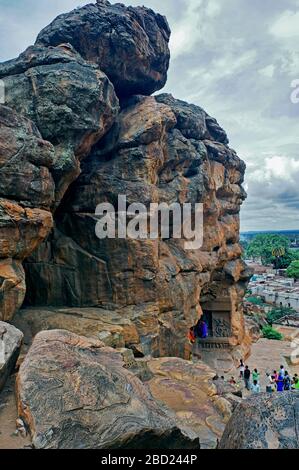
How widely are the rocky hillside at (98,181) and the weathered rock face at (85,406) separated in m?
1.64

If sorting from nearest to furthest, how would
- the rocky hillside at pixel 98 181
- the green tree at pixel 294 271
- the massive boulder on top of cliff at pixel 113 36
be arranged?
1. the rocky hillside at pixel 98 181
2. the massive boulder on top of cliff at pixel 113 36
3. the green tree at pixel 294 271

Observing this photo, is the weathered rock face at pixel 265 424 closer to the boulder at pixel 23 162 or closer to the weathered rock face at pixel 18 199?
the weathered rock face at pixel 18 199

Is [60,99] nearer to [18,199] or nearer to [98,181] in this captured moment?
[98,181]

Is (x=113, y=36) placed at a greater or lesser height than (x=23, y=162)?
greater

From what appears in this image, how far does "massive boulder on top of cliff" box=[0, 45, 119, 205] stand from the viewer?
14227 mm

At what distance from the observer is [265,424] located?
493cm

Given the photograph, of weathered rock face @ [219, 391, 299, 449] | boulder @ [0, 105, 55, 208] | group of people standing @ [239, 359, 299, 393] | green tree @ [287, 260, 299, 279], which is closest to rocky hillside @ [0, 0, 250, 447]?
boulder @ [0, 105, 55, 208]

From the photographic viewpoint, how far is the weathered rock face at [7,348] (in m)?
6.61

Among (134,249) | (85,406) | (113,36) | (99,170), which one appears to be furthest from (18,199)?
(113,36)

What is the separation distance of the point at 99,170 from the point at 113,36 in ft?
22.7

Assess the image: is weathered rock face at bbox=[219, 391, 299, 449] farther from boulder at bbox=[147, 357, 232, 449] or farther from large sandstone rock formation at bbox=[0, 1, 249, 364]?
large sandstone rock formation at bbox=[0, 1, 249, 364]

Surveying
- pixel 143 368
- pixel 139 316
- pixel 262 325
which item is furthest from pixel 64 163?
pixel 262 325

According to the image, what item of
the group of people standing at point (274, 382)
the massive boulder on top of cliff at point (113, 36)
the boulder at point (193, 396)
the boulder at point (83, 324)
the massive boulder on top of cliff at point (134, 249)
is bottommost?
the group of people standing at point (274, 382)

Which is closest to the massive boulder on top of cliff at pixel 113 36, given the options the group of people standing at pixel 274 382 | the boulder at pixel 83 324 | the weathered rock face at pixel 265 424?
the boulder at pixel 83 324
